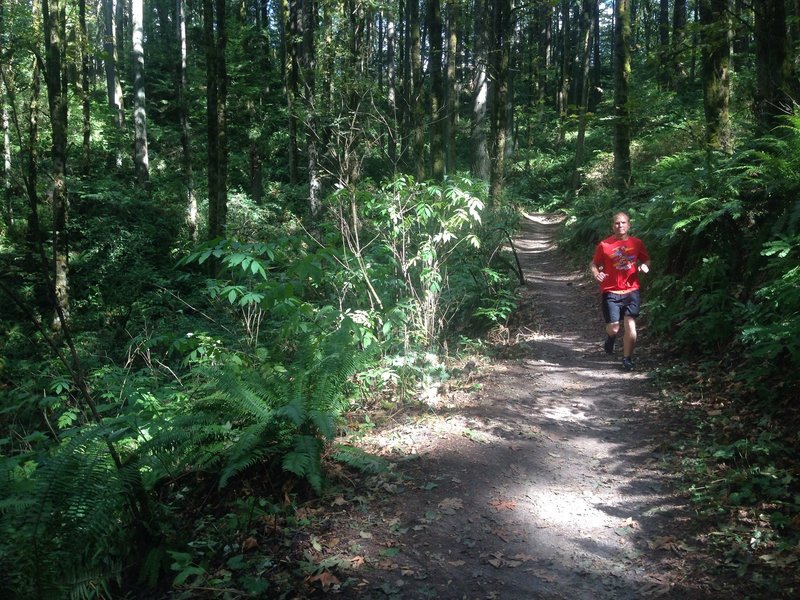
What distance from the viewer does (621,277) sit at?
738cm

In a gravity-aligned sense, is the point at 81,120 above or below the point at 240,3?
below

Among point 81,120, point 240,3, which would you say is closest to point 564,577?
point 81,120

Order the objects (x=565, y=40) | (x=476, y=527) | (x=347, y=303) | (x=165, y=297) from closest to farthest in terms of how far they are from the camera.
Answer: (x=476, y=527)
(x=347, y=303)
(x=165, y=297)
(x=565, y=40)

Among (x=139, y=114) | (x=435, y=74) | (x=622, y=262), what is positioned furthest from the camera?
(x=139, y=114)

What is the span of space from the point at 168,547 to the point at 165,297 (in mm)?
12048

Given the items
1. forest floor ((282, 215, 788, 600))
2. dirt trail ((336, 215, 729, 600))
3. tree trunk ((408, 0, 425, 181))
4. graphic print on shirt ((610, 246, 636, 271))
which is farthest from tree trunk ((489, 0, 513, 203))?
forest floor ((282, 215, 788, 600))

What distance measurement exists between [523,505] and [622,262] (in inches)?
167

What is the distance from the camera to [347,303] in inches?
288

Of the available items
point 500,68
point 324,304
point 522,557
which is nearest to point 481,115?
point 500,68

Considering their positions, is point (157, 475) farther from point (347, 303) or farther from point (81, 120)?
point (81, 120)

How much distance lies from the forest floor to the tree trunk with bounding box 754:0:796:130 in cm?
415

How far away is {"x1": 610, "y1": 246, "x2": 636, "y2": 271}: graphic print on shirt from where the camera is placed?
7.32m

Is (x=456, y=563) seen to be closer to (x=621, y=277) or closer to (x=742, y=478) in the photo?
(x=742, y=478)

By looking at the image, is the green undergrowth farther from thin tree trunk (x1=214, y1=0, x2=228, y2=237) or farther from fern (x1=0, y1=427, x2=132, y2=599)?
thin tree trunk (x1=214, y1=0, x2=228, y2=237)
